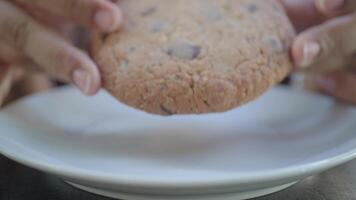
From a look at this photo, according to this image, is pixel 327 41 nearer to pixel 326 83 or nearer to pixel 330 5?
pixel 330 5

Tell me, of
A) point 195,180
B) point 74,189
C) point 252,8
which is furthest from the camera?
point 252,8

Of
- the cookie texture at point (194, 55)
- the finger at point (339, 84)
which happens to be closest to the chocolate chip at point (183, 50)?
the cookie texture at point (194, 55)

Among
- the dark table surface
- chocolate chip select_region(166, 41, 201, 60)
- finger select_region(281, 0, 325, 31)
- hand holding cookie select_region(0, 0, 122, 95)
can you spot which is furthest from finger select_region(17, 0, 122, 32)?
finger select_region(281, 0, 325, 31)

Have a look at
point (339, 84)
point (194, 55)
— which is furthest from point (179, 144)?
point (339, 84)

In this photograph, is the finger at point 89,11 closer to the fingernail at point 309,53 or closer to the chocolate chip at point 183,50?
the chocolate chip at point 183,50

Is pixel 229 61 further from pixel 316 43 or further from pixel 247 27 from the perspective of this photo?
pixel 316 43

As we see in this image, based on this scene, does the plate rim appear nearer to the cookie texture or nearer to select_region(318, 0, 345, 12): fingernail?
the cookie texture

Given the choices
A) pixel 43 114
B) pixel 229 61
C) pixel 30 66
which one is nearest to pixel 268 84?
pixel 229 61
